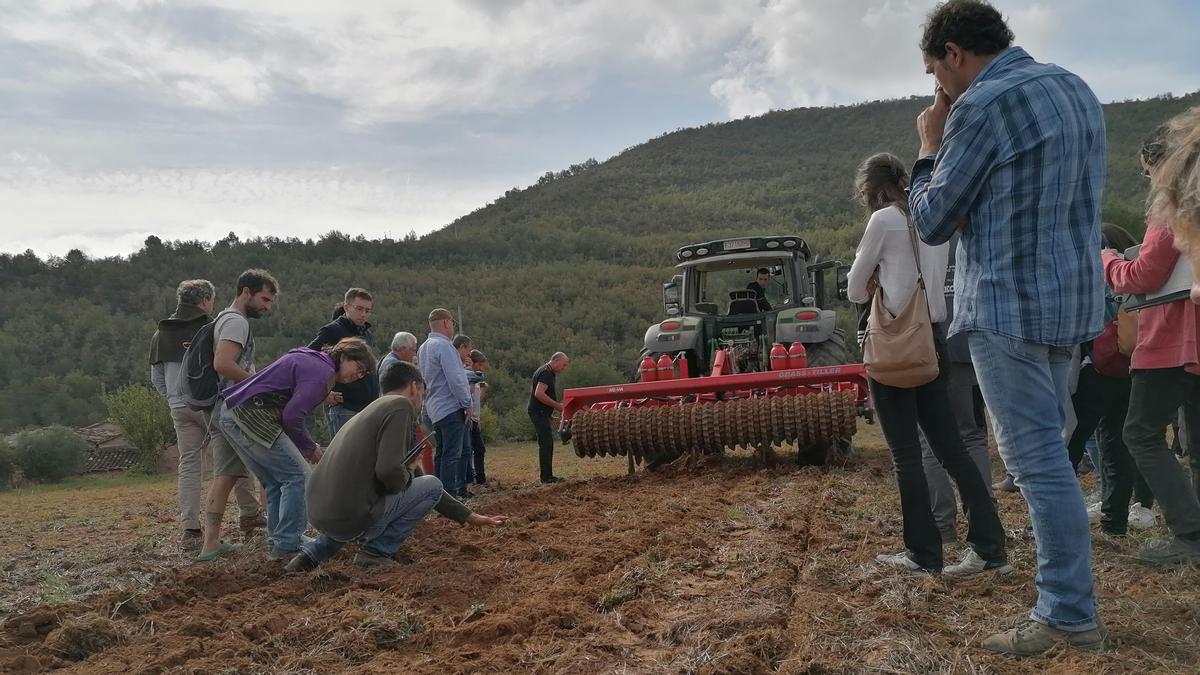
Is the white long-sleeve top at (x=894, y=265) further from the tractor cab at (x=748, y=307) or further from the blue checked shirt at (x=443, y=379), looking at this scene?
the tractor cab at (x=748, y=307)

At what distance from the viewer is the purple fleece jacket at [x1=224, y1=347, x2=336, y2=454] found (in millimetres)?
4684

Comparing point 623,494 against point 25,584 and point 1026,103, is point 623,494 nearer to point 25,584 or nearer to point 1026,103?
point 25,584

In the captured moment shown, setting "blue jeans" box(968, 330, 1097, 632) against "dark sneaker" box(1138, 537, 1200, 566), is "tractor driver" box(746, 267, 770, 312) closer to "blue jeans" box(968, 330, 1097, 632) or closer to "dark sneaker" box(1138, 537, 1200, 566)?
"dark sneaker" box(1138, 537, 1200, 566)

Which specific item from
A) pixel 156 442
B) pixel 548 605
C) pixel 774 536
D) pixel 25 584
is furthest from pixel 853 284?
pixel 156 442

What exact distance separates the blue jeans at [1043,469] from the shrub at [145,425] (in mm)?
15657

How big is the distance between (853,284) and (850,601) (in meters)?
1.24

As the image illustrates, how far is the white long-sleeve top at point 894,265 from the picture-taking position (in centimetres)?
349

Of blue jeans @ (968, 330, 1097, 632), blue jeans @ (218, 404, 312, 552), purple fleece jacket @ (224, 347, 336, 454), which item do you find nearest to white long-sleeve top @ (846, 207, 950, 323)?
blue jeans @ (968, 330, 1097, 632)

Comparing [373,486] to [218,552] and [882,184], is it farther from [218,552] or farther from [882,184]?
[882,184]

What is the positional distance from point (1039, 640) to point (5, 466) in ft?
54.4

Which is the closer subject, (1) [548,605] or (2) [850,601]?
(2) [850,601]

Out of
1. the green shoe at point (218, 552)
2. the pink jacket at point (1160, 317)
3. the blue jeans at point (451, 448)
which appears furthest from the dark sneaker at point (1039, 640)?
the blue jeans at point (451, 448)

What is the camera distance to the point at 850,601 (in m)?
3.10

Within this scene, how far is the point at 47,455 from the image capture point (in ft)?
49.7
